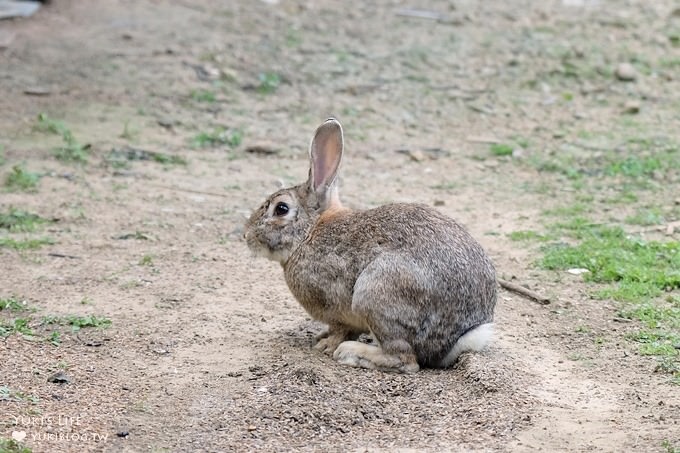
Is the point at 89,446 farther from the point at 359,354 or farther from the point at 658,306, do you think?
the point at 658,306

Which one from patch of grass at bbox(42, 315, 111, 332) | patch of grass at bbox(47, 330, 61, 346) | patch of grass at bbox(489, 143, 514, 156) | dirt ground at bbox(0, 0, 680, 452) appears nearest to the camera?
dirt ground at bbox(0, 0, 680, 452)

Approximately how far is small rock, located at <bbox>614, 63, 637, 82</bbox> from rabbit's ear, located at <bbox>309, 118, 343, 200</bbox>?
19.7 ft

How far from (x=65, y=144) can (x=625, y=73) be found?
5593mm

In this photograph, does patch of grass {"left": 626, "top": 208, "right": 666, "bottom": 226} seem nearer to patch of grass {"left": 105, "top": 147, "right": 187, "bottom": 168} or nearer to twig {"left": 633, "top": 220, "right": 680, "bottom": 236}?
twig {"left": 633, "top": 220, "right": 680, "bottom": 236}

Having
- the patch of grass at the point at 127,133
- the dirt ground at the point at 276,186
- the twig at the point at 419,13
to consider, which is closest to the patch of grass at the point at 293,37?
the dirt ground at the point at 276,186

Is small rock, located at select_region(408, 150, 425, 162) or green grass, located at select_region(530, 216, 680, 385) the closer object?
green grass, located at select_region(530, 216, 680, 385)

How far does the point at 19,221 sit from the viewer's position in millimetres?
7949

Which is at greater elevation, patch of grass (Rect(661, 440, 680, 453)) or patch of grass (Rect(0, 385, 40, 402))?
patch of grass (Rect(661, 440, 680, 453))

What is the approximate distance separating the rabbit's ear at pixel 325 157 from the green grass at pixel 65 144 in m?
3.59

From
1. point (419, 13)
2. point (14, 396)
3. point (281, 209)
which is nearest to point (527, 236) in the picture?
point (281, 209)

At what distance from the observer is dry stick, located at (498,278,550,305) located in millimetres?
6668

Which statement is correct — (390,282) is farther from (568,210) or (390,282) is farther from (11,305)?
(568,210)

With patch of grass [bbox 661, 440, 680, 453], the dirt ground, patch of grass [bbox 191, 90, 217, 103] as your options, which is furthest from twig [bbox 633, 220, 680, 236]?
patch of grass [bbox 191, 90, 217, 103]

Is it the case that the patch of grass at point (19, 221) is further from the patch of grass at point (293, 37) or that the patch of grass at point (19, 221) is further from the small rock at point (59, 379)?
the patch of grass at point (293, 37)
